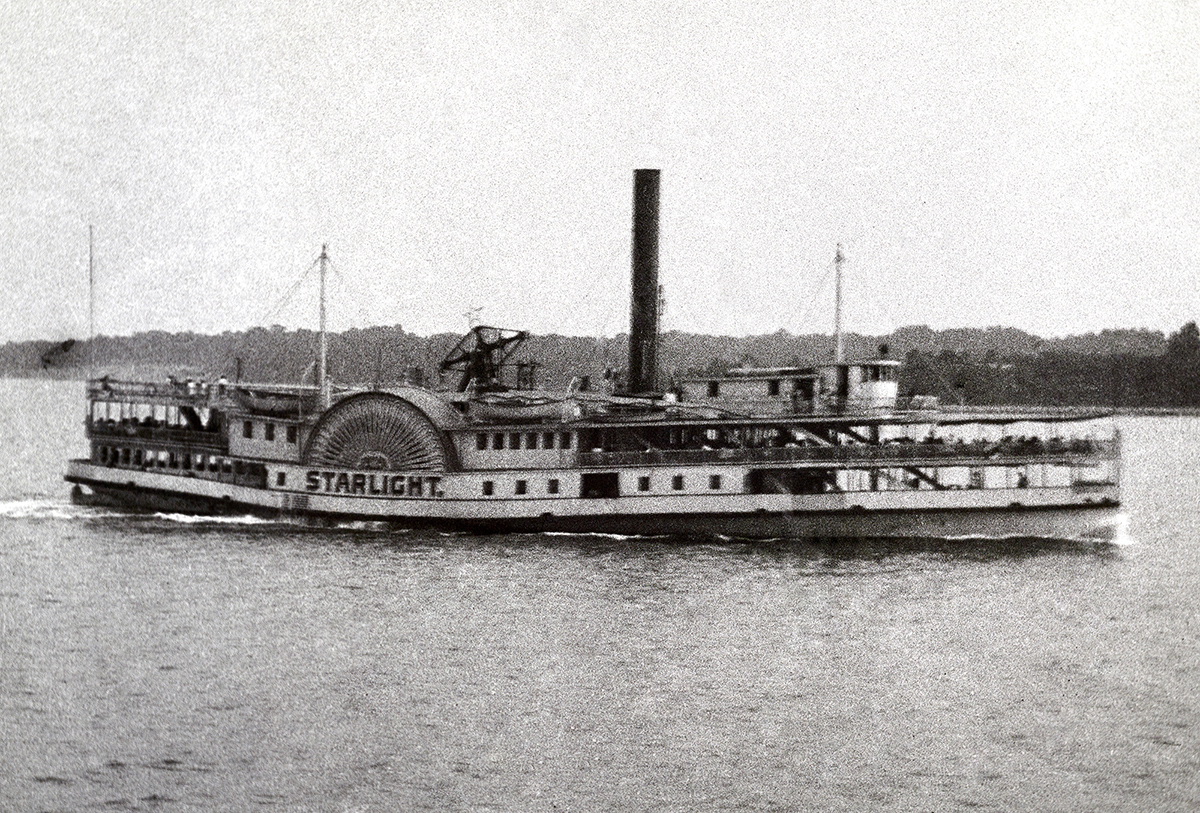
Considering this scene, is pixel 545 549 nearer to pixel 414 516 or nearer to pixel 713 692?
pixel 414 516

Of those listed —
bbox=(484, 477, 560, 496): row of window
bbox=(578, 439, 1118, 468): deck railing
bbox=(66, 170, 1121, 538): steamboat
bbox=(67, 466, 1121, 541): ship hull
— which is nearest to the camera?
bbox=(578, 439, 1118, 468): deck railing

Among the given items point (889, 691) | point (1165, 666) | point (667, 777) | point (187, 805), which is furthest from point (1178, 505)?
point (187, 805)

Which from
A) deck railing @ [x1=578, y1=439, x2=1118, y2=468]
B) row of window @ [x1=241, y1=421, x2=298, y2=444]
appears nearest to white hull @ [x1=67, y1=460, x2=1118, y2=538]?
deck railing @ [x1=578, y1=439, x2=1118, y2=468]

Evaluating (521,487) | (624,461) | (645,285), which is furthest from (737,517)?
(645,285)

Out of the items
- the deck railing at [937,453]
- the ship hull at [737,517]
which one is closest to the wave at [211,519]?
the ship hull at [737,517]

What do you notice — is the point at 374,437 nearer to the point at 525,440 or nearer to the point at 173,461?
the point at 525,440

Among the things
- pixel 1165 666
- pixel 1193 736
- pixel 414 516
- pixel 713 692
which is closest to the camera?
pixel 1193 736

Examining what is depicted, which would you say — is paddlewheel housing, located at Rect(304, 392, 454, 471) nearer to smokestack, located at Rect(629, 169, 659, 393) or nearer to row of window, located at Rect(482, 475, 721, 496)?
row of window, located at Rect(482, 475, 721, 496)

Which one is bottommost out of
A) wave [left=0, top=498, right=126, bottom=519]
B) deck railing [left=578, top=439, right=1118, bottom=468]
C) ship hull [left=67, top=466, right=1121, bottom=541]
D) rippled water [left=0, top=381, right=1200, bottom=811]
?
rippled water [left=0, top=381, right=1200, bottom=811]
